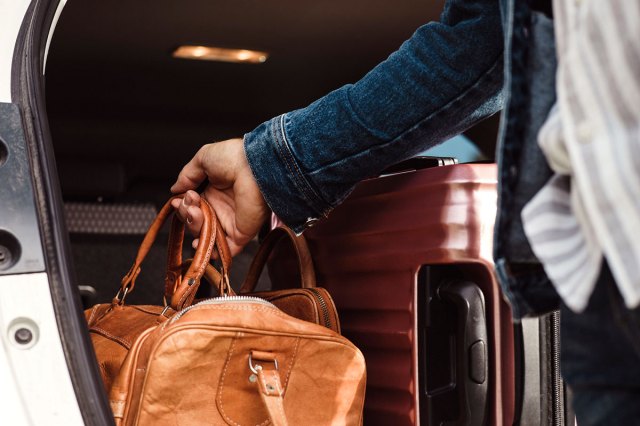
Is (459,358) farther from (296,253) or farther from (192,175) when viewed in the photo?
(192,175)


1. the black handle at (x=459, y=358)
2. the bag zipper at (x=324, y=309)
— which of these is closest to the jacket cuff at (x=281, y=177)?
the bag zipper at (x=324, y=309)

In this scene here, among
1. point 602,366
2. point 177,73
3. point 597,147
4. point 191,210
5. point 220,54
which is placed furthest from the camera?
point 177,73

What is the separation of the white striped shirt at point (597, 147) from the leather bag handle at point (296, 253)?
2.38 feet

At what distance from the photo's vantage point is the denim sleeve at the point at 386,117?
37.7 inches

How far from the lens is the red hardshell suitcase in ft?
3.64

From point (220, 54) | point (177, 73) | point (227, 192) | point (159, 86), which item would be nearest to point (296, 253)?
point (227, 192)

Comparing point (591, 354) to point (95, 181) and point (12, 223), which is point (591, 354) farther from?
point (95, 181)

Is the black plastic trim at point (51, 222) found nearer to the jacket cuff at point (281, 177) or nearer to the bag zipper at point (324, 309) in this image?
the jacket cuff at point (281, 177)

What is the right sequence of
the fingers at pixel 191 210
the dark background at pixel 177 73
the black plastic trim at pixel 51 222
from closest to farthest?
the black plastic trim at pixel 51 222, the fingers at pixel 191 210, the dark background at pixel 177 73

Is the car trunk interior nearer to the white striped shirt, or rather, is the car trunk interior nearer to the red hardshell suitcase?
the red hardshell suitcase

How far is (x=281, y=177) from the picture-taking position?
1083mm

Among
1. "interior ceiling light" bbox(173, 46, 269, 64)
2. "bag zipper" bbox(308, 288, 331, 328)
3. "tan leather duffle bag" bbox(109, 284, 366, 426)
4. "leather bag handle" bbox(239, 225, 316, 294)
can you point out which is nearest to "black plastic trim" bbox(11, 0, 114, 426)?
"tan leather duffle bag" bbox(109, 284, 366, 426)

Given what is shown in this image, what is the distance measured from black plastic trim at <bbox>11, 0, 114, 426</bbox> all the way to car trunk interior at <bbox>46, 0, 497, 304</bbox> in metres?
1.32

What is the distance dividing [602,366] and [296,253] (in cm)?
73
